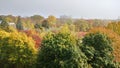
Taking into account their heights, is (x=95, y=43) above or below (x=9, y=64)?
above

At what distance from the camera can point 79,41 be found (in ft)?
152

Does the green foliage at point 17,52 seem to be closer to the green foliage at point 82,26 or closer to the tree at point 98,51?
the tree at point 98,51

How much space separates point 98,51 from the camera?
4531 centimetres

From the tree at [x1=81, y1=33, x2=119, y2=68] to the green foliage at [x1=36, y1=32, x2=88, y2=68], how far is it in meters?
2.22

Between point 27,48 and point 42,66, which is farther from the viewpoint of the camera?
point 27,48

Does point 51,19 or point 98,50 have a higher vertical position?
point 98,50

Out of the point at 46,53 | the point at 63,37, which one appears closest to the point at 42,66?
the point at 46,53

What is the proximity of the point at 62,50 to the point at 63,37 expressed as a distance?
3054 millimetres

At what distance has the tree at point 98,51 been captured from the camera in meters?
44.0

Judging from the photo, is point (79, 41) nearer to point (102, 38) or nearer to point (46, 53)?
point (102, 38)

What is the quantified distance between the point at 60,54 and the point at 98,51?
636 cm

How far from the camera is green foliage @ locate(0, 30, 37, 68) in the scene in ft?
160

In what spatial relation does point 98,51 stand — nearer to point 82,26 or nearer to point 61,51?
point 61,51

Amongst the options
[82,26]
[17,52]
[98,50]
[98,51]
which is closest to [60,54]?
[98,51]
